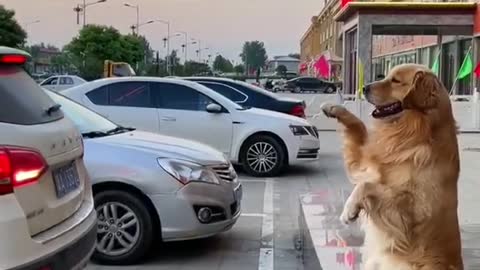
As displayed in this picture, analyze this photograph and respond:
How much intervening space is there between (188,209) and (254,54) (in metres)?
150

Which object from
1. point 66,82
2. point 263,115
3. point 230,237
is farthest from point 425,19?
point 230,237

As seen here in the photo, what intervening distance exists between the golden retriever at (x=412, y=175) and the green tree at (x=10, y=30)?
207ft

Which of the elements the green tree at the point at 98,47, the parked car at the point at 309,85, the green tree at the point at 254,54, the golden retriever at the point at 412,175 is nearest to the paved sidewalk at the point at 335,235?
the golden retriever at the point at 412,175

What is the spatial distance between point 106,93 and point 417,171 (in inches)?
366

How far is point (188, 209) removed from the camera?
6.55 m

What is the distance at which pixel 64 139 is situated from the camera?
173 inches

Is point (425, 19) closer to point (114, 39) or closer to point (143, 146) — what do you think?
point (143, 146)

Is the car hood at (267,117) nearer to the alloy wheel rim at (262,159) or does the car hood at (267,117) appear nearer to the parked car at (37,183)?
the alloy wheel rim at (262,159)

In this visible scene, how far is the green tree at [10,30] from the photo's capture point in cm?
6400

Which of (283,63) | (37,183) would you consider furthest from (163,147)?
(283,63)

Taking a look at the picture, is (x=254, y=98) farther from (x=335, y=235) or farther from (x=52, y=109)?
(x=52, y=109)

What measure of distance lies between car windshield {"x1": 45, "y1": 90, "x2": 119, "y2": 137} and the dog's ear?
12.9 feet

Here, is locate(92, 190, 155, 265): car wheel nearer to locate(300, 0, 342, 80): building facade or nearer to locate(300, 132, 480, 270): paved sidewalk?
locate(300, 132, 480, 270): paved sidewalk

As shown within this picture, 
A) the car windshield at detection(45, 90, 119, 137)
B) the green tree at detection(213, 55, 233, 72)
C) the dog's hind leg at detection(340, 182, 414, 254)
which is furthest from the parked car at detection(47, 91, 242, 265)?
the green tree at detection(213, 55, 233, 72)
